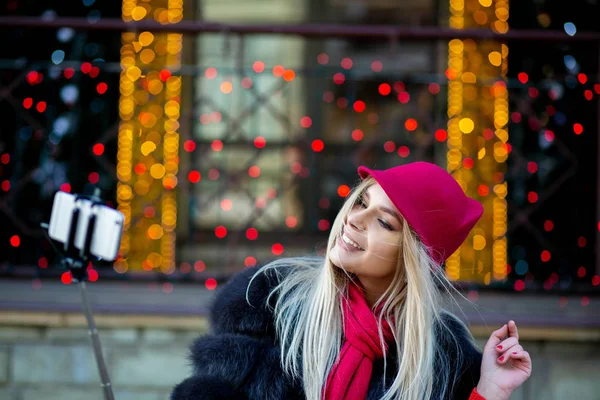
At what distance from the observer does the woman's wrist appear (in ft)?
7.44

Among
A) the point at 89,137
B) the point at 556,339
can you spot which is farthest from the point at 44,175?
the point at 556,339

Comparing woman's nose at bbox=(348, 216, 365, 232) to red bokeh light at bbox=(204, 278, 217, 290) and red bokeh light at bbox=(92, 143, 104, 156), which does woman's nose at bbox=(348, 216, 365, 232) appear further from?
red bokeh light at bbox=(92, 143, 104, 156)

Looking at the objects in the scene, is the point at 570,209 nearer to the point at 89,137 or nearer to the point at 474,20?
the point at 474,20

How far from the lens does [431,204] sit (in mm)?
2287

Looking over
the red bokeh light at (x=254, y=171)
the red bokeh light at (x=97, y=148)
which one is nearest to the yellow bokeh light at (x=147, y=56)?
the red bokeh light at (x=254, y=171)

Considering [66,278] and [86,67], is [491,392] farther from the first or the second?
[86,67]

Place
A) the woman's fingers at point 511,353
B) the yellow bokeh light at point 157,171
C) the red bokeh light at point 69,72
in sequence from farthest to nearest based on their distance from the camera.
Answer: the yellow bokeh light at point 157,171
the red bokeh light at point 69,72
the woman's fingers at point 511,353

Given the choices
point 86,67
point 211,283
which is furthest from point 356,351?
point 86,67

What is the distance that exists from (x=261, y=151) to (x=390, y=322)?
9.38ft

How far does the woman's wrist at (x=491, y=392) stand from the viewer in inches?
89.3

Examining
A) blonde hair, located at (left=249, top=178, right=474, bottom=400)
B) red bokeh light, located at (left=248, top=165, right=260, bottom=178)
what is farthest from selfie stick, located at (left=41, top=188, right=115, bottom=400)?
red bokeh light, located at (left=248, top=165, right=260, bottom=178)

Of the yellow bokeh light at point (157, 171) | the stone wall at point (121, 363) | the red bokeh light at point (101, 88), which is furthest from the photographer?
Result: the yellow bokeh light at point (157, 171)

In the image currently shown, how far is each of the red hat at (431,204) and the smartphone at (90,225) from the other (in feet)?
2.78

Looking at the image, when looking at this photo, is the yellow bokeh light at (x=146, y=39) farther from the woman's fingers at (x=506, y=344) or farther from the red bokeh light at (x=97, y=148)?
the woman's fingers at (x=506, y=344)
